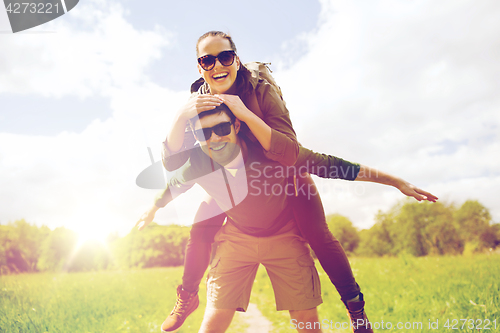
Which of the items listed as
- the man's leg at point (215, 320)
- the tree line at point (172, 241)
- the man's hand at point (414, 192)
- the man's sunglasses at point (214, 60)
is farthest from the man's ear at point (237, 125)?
the tree line at point (172, 241)

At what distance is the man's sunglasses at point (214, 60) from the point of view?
2053 mm

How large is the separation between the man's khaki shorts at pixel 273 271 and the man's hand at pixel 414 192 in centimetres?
88

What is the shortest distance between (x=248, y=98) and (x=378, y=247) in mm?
22848

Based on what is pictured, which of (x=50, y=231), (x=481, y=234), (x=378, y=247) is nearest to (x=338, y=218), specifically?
(x=378, y=247)

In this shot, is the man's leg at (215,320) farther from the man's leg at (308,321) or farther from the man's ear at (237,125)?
the man's ear at (237,125)

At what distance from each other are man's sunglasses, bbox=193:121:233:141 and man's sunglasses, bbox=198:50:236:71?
481 mm

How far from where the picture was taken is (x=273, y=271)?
7.45ft

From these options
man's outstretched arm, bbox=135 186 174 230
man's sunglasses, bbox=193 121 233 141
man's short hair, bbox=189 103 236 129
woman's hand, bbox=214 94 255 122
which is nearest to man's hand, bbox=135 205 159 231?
man's outstretched arm, bbox=135 186 174 230

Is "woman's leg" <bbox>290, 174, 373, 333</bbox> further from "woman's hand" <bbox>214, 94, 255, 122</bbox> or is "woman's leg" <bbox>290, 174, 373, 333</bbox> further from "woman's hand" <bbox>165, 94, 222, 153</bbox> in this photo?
"woman's hand" <bbox>165, 94, 222, 153</bbox>

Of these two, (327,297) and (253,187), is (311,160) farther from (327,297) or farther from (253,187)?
(327,297)

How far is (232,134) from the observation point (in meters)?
2.00

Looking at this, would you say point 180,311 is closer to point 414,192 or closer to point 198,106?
point 198,106

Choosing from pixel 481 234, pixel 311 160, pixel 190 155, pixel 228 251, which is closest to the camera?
pixel 311 160

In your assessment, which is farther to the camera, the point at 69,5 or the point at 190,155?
the point at 69,5
